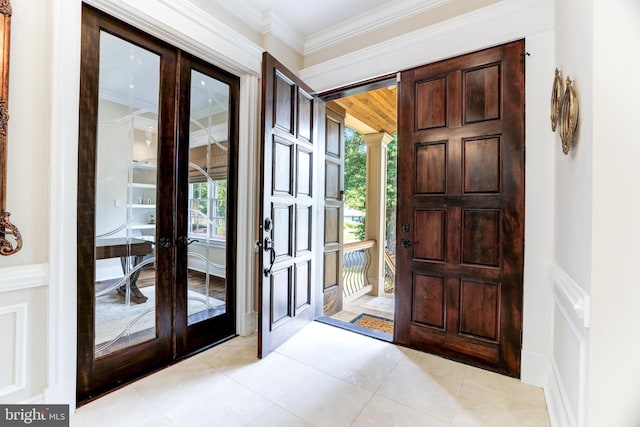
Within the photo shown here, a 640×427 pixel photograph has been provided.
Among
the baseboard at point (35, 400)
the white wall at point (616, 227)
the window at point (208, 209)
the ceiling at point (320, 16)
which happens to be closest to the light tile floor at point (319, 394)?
the baseboard at point (35, 400)

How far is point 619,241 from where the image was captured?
111 cm

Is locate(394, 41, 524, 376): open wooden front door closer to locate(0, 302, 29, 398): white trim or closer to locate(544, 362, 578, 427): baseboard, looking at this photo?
locate(544, 362, 578, 427): baseboard

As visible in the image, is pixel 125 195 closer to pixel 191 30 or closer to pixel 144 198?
pixel 144 198

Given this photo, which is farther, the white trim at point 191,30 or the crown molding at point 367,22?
the crown molding at point 367,22

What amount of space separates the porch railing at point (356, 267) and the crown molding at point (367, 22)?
8.85ft

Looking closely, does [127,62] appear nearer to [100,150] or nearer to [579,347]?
[100,150]

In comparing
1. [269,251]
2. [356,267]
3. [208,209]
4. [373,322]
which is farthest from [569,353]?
[356,267]

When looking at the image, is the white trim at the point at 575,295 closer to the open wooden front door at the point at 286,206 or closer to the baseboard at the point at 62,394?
the open wooden front door at the point at 286,206

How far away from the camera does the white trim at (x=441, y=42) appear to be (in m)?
1.97

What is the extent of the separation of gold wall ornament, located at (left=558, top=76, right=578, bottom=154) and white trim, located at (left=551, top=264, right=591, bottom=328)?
26.4 inches

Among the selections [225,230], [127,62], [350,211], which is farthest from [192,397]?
[350,211]

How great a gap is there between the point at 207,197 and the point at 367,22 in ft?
7.16

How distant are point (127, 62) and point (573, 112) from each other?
8.63ft

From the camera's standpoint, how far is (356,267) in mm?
4859
